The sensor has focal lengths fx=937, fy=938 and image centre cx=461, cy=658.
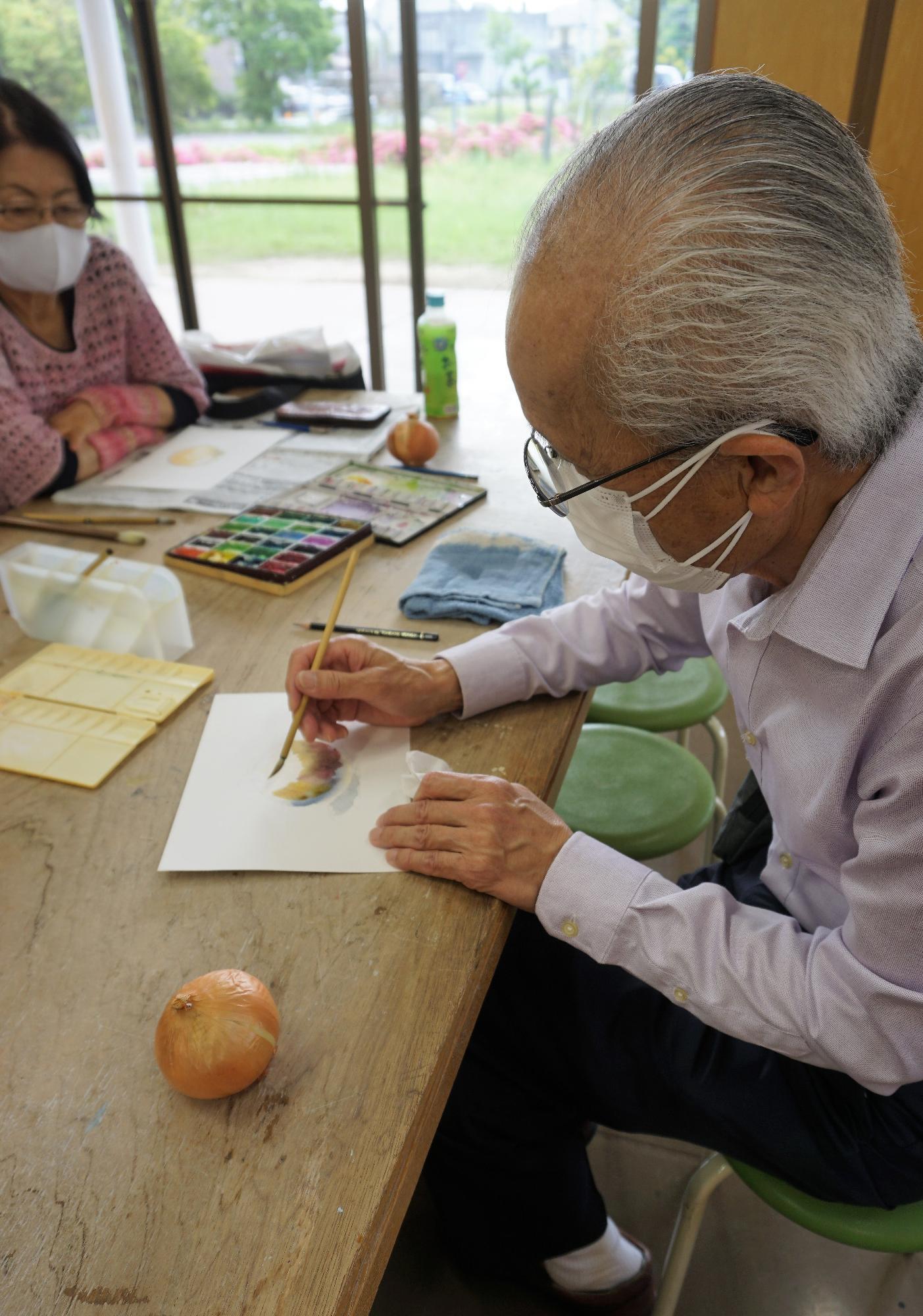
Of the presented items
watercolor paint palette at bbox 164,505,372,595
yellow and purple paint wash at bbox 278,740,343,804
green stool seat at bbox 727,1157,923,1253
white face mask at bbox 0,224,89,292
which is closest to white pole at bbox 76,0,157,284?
white face mask at bbox 0,224,89,292

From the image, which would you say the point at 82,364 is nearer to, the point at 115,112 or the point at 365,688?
the point at 365,688

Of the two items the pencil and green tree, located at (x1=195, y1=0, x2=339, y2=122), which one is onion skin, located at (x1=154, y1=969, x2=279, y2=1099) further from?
green tree, located at (x1=195, y1=0, x2=339, y2=122)

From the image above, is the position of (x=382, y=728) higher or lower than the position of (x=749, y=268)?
lower

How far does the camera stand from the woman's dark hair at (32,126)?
1.62 m

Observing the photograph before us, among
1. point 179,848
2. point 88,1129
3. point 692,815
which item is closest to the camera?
point 88,1129

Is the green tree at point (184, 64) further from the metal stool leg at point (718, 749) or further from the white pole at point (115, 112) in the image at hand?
the metal stool leg at point (718, 749)

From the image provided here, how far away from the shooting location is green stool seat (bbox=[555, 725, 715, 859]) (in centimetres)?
138

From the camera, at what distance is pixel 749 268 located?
671 mm

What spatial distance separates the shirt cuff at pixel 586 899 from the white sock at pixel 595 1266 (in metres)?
0.62

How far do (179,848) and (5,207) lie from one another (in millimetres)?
1394

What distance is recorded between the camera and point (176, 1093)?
65cm

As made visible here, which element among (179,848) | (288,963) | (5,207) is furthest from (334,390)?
→ (288,963)

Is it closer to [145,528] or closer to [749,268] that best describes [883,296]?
[749,268]

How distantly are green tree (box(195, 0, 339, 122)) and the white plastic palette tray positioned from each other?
3.59 metres
